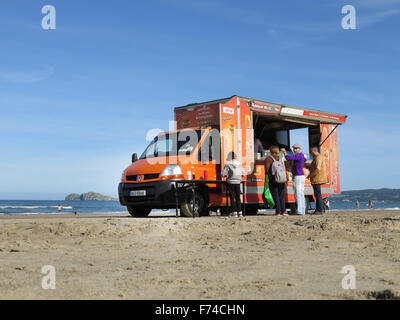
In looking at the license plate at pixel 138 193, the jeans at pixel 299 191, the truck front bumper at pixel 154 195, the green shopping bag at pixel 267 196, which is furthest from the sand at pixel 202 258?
the green shopping bag at pixel 267 196

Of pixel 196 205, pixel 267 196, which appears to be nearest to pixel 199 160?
pixel 196 205

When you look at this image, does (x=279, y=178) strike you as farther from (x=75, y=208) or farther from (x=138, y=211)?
(x=75, y=208)

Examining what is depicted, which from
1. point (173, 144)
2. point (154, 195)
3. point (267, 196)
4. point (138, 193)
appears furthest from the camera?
point (267, 196)

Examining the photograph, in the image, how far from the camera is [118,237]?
9180 mm

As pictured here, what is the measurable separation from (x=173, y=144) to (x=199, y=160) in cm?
90

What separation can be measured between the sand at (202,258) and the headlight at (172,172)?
94.8 inches

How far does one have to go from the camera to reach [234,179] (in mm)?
12625

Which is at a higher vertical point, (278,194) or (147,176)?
(147,176)

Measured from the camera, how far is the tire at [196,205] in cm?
1298

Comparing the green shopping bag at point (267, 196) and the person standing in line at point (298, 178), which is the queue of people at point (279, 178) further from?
the green shopping bag at point (267, 196)

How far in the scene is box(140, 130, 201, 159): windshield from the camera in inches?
527

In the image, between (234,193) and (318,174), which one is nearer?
(234,193)

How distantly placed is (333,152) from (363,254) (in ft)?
38.6

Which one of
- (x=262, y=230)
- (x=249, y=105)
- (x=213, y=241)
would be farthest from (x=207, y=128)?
(x=213, y=241)
